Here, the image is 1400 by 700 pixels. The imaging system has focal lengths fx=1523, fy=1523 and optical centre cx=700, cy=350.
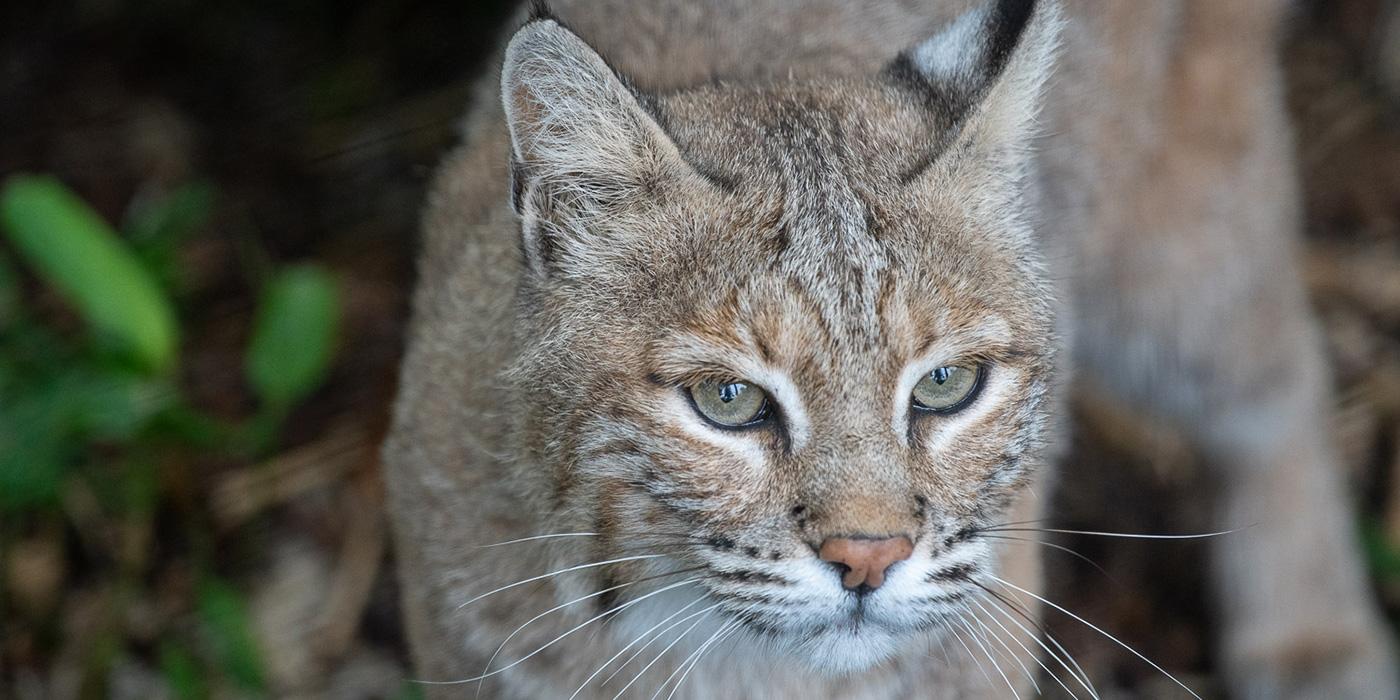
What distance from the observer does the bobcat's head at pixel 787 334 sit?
7.90 ft

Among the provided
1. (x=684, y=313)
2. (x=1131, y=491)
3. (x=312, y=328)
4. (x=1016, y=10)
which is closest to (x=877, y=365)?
(x=684, y=313)

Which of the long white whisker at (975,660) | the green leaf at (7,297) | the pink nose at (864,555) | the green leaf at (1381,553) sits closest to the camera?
the pink nose at (864,555)

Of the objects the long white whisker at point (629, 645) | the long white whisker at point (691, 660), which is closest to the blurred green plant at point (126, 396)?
the long white whisker at point (629, 645)

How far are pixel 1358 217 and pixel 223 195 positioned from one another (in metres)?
3.93

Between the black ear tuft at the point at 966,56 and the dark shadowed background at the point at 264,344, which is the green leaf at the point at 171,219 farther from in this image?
the black ear tuft at the point at 966,56

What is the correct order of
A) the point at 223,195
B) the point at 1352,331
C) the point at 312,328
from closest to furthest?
the point at 312,328 < the point at 1352,331 < the point at 223,195

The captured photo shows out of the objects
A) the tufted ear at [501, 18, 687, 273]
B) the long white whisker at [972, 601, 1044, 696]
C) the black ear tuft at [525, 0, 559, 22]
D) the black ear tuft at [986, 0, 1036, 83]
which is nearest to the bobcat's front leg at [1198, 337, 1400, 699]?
the long white whisker at [972, 601, 1044, 696]

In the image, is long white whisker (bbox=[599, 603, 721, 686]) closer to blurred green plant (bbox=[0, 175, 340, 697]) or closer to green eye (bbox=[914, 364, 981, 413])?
green eye (bbox=[914, 364, 981, 413])

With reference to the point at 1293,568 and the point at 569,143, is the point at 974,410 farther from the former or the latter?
the point at 1293,568

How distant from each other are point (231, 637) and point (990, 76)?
248 cm

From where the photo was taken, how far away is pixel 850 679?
9.64ft

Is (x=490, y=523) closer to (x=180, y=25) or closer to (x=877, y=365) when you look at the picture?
(x=877, y=365)

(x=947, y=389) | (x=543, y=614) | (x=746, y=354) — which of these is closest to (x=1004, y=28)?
(x=947, y=389)

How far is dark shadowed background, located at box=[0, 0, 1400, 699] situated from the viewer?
4.07 metres
